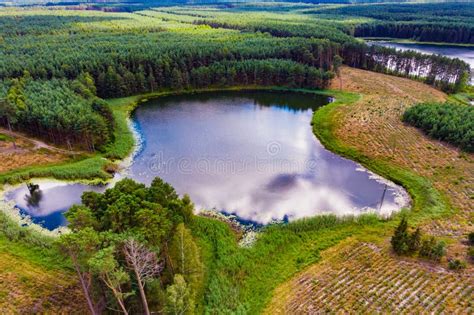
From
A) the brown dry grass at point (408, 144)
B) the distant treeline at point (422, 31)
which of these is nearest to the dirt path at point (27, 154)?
the brown dry grass at point (408, 144)

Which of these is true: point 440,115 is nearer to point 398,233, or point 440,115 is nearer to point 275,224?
point 398,233

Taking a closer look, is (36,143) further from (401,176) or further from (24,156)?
(401,176)

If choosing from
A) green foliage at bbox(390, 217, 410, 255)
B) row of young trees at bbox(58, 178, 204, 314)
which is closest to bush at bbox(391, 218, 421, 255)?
green foliage at bbox(390, 217, 410, 255)

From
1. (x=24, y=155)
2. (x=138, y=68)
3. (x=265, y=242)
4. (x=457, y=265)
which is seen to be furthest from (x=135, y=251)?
(x=138, y=68)

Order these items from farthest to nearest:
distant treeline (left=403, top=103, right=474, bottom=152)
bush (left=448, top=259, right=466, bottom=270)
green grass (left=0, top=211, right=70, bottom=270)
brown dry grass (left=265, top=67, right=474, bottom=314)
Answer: distant treeline (left=403, top=103, right=474, bottom=152) < green grass (left=0, top=211, right=70, bottom=270) < bush (left=448, top=259, right=466, bottom=270) < brown dry grass (left=265, top=67, right=474, bottom=314)

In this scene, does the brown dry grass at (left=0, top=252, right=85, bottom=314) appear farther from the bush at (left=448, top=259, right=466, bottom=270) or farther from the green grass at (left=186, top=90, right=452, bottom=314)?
the bush at (left=448, top=259, right=466, bottom=270)

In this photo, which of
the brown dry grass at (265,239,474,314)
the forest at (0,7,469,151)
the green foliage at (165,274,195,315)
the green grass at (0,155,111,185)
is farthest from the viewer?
the forest at (0,7,469,151)
